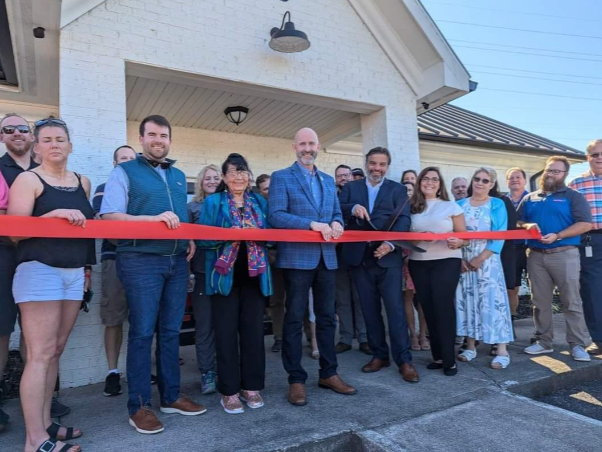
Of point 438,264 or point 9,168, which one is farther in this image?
→ point 438,264

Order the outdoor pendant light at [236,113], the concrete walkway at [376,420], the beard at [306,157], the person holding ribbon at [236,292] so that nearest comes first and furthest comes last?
1. the concrete walkway at [376,420]
2. the person holding ribbon at [236,292]
3. the beard at [306,157]
4. the outdoor pendant light at [236,113]

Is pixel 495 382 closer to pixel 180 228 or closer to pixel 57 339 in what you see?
pixel 180 228

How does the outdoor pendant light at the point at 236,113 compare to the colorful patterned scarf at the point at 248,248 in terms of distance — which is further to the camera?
the outdoor pendant light at the point at 236,113

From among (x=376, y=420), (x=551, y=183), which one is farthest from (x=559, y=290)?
(x=376, y=420)

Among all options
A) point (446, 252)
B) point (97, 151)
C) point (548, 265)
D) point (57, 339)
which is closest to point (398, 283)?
point (446, 252)

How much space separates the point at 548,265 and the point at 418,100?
10.2 feet

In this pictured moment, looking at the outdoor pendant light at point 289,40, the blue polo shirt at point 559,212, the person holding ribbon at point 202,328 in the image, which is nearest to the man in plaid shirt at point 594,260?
the blue polo shirt at point 559,212

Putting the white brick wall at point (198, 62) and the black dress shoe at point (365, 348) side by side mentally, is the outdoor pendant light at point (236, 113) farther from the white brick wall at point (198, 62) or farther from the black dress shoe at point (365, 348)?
the black dress shoe at point (365, 348)

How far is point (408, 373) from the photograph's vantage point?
379cm

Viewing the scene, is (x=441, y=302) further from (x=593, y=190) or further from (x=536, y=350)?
(x=593, y=190)

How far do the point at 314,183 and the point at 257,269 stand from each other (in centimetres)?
93

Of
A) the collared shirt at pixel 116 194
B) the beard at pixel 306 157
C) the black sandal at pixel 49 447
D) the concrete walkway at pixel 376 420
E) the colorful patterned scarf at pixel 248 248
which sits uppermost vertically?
the beard at pixel 306 157

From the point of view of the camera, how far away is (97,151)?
4254mm

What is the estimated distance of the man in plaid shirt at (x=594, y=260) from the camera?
4.64 meters
